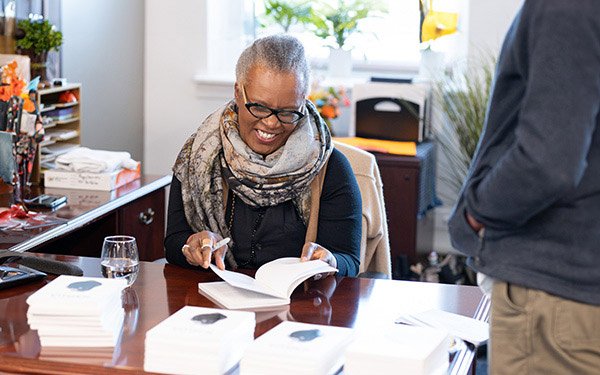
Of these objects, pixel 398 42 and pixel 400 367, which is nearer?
pixel 400 367

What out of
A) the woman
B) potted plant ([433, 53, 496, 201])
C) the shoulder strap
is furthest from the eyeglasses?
potted plant ([433, 53, 496, 201])

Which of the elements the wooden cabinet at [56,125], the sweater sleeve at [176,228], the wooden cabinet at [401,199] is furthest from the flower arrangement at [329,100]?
the sweater sleeve at [176,228]

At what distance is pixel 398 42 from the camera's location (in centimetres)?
417

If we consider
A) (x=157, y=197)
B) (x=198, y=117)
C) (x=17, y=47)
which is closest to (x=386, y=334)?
(x=157, y=197)

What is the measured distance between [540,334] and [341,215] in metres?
0.92

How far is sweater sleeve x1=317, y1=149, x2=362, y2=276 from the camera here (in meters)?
1.97

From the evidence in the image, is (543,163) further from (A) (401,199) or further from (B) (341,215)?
(A) (401,199)

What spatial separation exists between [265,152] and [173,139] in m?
2.26

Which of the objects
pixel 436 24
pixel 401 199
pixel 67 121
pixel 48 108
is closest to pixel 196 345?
pixel 48 108

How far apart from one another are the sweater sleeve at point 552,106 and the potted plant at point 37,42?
2.09 metres

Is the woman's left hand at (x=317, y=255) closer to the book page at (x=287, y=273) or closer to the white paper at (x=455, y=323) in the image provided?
the book page at (x=287, y=273)

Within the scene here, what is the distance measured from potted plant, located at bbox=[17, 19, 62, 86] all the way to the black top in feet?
3.34

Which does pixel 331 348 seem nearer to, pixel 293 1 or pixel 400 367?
pixel 400 367

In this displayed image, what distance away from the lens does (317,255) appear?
1.77m
